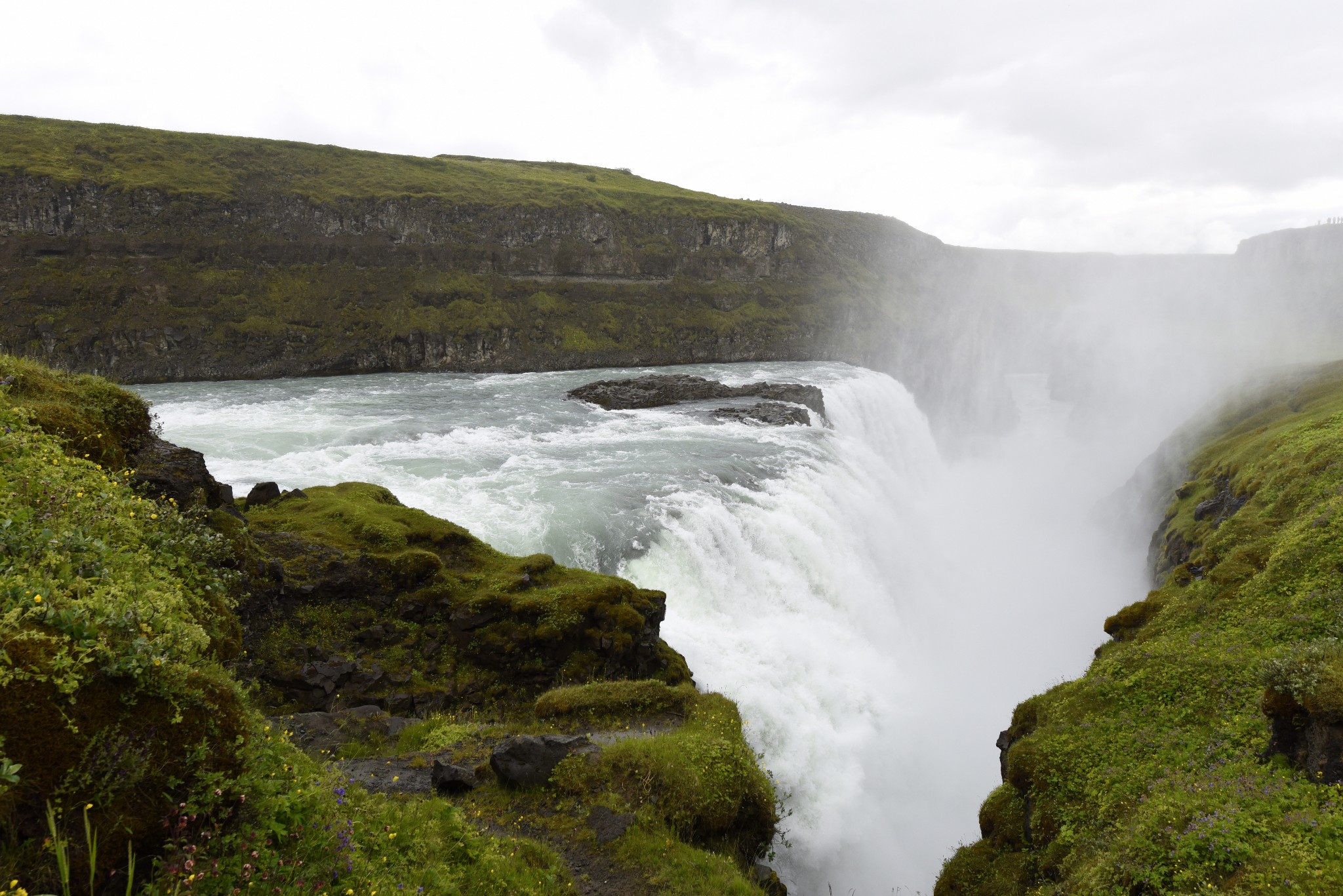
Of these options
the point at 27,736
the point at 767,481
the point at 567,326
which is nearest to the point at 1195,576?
the point at 767,481

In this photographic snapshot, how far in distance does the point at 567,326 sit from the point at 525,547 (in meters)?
76.0

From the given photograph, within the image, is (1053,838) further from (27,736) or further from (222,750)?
(27,736)

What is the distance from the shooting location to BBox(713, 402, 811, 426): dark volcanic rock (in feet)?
136

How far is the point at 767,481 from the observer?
26750mm

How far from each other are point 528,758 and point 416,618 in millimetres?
5261

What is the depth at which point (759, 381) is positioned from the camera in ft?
185

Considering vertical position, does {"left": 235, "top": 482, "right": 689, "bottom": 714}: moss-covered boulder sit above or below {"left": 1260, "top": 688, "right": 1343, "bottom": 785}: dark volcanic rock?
below

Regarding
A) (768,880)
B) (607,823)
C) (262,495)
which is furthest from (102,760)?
(262,495)

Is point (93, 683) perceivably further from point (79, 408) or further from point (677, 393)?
point (677, 393)

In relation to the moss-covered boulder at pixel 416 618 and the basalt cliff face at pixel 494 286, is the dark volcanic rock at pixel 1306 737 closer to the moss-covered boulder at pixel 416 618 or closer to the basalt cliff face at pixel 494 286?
the moss-covered boulder at pixel 416 618

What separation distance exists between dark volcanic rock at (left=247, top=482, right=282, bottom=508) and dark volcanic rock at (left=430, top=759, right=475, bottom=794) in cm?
977

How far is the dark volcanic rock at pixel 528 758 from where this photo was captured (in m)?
9.01

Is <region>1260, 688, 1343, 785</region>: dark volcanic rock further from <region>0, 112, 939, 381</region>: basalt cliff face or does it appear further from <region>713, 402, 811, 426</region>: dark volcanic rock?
<region>0, 112, 939, 381</region>: basalt cliff face

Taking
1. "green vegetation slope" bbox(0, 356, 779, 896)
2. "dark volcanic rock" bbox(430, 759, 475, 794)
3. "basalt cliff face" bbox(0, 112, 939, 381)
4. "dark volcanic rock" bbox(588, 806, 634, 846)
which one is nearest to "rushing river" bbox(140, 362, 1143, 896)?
"green vegetation slope" bbox(0, 356, 779, 896)
